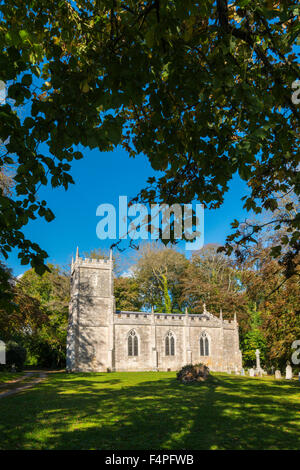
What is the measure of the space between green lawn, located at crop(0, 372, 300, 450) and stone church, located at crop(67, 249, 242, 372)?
18.7 metres

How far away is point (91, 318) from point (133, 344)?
14.8ft

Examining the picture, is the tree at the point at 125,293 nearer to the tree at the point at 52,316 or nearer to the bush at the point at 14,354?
the tree at the point at 52,316

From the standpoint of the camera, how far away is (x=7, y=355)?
25.7 meters

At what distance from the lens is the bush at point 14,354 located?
2559 cm

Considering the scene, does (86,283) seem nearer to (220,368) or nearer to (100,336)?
(100,336)

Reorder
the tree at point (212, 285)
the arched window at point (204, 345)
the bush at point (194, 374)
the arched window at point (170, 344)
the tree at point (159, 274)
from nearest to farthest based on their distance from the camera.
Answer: the bush at point (194, 374)
the arched window at point (170, 344)
the arched window at point (204, 345)
the tree at point (212, 285)
the tree at point (159, 274)

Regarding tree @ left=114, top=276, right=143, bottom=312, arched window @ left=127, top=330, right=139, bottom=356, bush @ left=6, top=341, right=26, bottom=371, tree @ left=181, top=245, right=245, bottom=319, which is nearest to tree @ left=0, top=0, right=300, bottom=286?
bush @ left=6, top=341, right=26, bottom=371

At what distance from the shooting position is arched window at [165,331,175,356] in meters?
31.8

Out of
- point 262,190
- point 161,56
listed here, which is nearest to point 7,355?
point 262,190

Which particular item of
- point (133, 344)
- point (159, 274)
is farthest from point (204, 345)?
point (159, 274)

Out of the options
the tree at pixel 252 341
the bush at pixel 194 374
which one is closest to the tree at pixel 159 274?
the tree at pixel 252 341

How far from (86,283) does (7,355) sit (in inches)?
357

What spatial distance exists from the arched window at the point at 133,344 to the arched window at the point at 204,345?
6.58 meters

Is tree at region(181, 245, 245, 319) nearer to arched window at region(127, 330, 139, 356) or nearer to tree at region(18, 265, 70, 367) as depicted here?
arched window at region(127, 330, 139, 356)
